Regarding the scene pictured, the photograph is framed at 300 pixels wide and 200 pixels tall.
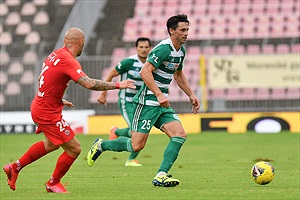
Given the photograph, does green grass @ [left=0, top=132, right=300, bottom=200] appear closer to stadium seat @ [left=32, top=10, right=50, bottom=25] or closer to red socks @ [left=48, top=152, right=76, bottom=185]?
red socks @ [left=48, top=152, right=76, bottom=185]

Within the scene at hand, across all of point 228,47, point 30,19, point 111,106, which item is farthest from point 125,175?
point 30,19

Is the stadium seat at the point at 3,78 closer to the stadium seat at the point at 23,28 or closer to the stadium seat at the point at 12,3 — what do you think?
the stadium seat at the point at 23,28

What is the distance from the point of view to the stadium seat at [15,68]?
23709mm

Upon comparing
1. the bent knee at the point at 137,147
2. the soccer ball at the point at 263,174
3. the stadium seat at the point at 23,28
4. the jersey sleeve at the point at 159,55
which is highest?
the stadium seat at the point at 23,28

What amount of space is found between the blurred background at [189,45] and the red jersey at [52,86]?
13688 mm

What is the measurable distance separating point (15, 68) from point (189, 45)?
5.78 m

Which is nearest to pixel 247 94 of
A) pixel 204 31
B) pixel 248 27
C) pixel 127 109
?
pixel 248 27

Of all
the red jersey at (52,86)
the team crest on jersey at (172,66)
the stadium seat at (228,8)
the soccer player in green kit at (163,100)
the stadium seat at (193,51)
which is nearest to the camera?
the red jersey at (52,86)

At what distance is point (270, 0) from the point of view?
92.3 feet

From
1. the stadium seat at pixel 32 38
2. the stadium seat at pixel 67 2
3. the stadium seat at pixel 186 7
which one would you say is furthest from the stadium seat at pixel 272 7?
the stadium seat at pixel 32 38

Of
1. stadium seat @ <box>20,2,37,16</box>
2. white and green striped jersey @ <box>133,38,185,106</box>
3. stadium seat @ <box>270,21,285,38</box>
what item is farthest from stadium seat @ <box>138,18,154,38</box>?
white and green striped jersey @ <box>133,38,185,106</box>

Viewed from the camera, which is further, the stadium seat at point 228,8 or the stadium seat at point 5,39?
the stadium seat at point 5,39

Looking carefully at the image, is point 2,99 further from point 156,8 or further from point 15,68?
point 156,8

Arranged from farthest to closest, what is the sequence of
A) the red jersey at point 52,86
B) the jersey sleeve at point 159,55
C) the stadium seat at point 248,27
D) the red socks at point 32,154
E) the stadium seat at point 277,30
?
the stadium seat at point 248,27 → the stadium seat at point 277,30 → the jersey sleeve at point 159,55 → the red socks at point 32,154 → the red jersey at point 52,86
